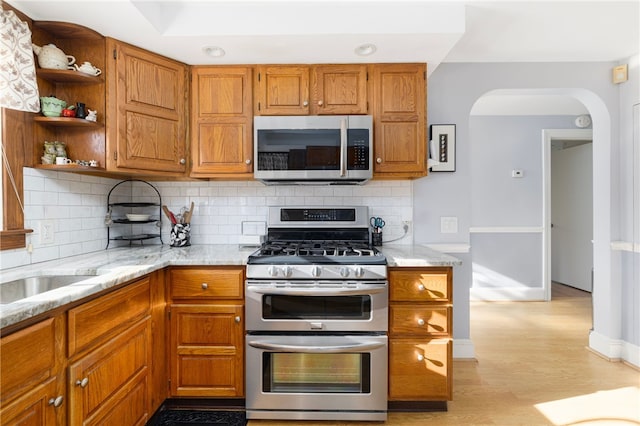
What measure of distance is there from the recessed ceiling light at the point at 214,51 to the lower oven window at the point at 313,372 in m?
1.85

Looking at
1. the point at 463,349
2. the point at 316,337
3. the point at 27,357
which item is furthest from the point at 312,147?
the point at 463,349

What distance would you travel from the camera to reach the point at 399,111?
2.25 metres

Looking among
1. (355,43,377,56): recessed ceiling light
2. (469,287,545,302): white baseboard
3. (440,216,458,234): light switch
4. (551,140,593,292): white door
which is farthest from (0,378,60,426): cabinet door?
(551,140,593,292): white door

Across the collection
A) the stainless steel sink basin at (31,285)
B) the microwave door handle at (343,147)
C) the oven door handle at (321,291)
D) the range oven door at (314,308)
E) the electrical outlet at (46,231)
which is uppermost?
the microwave door handle at (343,147)

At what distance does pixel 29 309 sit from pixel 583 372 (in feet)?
10.7

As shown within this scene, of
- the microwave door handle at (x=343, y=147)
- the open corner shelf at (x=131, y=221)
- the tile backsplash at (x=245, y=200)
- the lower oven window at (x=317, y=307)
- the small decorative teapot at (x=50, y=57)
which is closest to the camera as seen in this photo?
the small decorative teapot at (x=50, y=57)

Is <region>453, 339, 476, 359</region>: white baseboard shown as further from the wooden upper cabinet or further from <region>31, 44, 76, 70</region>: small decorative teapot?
<region>31, 44, 76, 70</region>: small decorative teapot

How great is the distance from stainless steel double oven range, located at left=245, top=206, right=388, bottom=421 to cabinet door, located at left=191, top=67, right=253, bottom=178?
76 cm

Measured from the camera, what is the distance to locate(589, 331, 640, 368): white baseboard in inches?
99.7

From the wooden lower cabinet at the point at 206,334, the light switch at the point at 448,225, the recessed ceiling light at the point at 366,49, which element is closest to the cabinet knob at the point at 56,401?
the wooden lower cabinet at the point at 206,334

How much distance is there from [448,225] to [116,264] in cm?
225

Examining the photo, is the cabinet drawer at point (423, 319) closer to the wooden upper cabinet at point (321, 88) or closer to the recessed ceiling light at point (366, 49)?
the wooden upper cabinet at point (321, 88)

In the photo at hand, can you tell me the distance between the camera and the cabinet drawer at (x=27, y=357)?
0.95 metres

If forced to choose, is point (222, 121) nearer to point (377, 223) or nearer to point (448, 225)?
point (377, 223)
